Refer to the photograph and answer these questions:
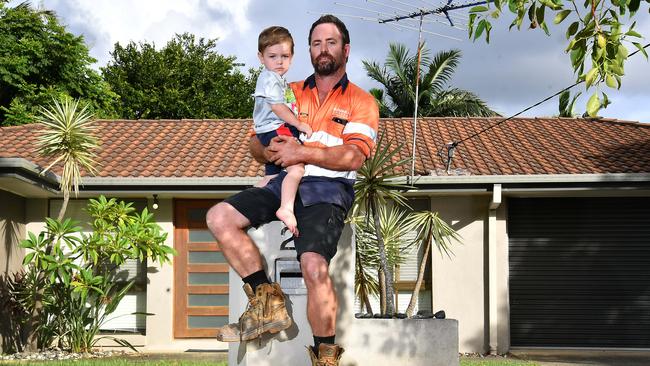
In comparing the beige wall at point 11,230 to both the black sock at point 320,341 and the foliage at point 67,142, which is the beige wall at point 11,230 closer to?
the foliage at point 67,142

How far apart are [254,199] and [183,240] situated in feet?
37.2

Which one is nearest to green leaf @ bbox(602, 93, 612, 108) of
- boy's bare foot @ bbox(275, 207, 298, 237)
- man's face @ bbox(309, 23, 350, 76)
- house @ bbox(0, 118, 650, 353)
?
man's face @ bbox(309, 23, 350, 76)

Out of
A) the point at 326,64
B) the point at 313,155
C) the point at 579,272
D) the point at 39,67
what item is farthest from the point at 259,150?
the point at 39,67

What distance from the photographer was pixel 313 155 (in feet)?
18.1

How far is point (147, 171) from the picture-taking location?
1641cm

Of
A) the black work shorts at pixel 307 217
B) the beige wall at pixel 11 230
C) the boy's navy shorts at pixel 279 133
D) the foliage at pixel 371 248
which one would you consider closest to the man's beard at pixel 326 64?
the boy's navy shorts at pixel 279 133

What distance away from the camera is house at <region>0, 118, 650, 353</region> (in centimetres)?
1614

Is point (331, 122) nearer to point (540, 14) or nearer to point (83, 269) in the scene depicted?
point (540, 14)

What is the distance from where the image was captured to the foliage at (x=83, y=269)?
14773mm

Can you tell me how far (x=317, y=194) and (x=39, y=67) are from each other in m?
28.2

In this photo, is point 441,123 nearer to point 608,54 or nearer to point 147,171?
point 147,171

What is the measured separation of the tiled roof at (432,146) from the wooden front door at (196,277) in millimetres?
922

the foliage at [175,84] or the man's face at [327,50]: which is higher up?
the foliage at [175,84]

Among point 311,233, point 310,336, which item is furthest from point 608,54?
point 310,336
